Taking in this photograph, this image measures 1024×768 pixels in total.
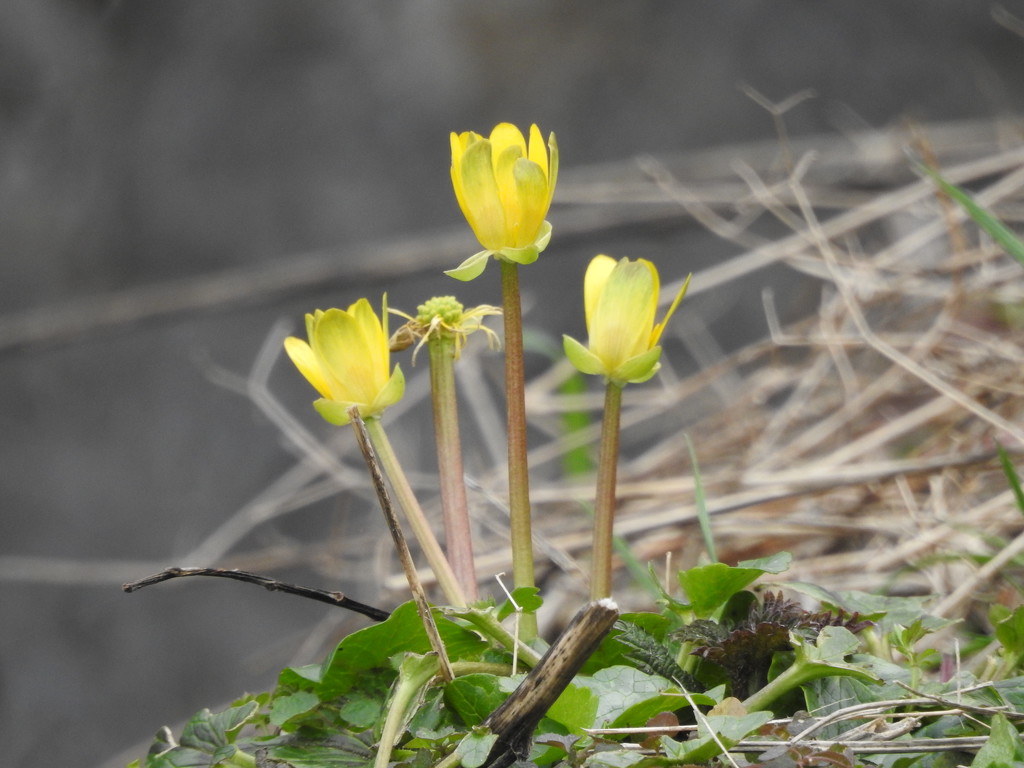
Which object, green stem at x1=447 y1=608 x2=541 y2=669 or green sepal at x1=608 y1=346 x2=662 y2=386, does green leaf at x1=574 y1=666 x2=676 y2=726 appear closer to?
green stem at x1=447 y1=608 x2=541 y2=669

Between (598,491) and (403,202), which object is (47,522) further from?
(598,491)

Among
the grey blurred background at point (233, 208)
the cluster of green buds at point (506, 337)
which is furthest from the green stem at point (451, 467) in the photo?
the grey blurred background at point (233, 208)

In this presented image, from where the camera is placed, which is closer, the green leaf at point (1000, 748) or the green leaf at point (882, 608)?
the green leaf at point (1000, 748)

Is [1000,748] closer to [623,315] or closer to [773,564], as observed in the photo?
[773,564]

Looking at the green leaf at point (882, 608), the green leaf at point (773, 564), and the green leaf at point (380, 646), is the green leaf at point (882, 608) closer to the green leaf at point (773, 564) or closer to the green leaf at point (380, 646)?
the green leaf at point (773, 564)

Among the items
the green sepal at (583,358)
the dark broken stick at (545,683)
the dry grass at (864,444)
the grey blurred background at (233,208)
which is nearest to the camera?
the dark broken stick at (545,683)

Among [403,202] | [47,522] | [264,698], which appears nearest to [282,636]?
[47,522]

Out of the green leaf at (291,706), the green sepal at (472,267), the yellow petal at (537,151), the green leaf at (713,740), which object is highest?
the yellow petal at (537,151)
